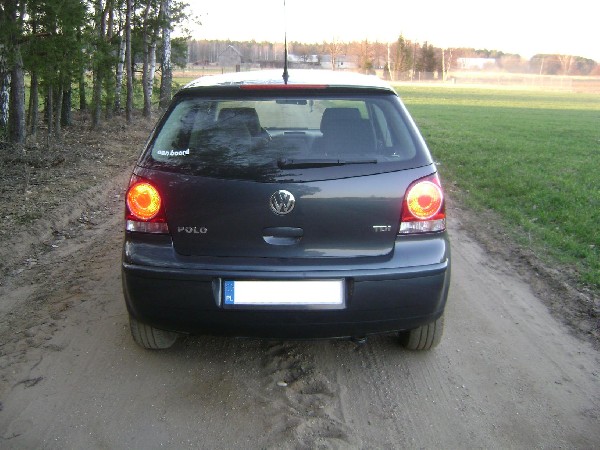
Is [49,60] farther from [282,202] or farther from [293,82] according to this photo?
[282,202]

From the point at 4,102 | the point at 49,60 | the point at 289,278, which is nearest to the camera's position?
the point at 289,278

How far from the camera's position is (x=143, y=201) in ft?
11.1

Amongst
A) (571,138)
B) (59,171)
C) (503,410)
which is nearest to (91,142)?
(59,171)

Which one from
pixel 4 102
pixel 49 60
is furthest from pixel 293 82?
pixel 4 102

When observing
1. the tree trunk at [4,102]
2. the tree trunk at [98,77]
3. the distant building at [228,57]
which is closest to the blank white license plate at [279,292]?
the tree trunk at [4,102]

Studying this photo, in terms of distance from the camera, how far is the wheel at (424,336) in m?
3.85

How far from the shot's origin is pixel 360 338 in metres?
3.53

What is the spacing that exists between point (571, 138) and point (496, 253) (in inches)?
564

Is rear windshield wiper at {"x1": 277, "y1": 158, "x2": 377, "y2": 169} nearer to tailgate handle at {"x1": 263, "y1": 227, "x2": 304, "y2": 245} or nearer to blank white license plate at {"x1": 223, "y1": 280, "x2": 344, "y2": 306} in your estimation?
tailgate handle at {"x1": 263, "y1": 227, "x2": 304, "y2": 245}

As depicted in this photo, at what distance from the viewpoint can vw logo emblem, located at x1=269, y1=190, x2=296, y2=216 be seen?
10.6 feet

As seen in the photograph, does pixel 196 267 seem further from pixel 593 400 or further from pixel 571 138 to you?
pixel 571 138

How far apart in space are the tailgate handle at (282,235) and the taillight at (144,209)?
57 cm

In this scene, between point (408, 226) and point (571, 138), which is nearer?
point (408, 226)

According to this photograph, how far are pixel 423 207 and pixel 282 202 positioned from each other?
791 millimetres
